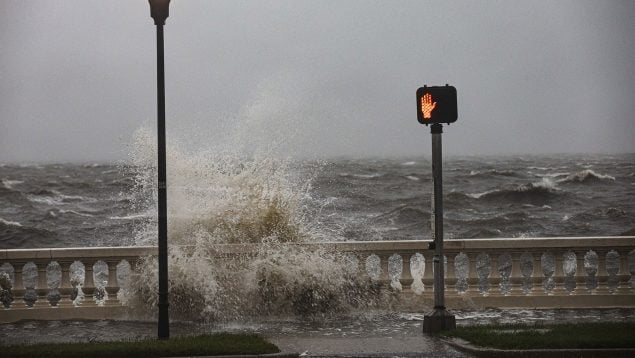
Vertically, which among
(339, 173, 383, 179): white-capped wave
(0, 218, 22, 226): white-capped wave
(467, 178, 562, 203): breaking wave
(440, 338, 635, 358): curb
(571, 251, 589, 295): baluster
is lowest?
(0, 218, 22, 226): white-capped wave

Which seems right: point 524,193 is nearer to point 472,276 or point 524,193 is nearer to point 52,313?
point 472,276

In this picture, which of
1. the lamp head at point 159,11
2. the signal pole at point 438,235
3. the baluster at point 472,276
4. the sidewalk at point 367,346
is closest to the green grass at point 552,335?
the signal pole at point 438,235

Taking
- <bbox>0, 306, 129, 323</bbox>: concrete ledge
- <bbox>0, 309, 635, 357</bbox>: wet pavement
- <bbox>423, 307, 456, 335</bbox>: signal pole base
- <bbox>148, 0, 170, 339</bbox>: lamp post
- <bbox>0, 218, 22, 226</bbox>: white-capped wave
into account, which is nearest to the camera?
<bbox>0, 309, 635, 357</bbox>: wet pavement

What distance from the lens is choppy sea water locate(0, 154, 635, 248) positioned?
54438 mm


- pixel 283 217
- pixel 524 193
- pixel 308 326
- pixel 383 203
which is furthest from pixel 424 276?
pixel 524 193

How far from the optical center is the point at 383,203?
67625 millimetres

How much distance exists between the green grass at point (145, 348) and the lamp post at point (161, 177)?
0.63 meters

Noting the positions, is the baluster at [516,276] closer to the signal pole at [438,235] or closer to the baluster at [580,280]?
the baluster at [580,280]

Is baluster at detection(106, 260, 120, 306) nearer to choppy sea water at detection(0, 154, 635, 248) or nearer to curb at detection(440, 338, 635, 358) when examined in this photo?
curb at detection(440, 338, 635, 358)

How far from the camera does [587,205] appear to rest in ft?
224

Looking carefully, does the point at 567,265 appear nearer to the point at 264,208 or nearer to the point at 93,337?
the point at 264,208

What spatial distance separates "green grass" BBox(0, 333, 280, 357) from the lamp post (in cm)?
63

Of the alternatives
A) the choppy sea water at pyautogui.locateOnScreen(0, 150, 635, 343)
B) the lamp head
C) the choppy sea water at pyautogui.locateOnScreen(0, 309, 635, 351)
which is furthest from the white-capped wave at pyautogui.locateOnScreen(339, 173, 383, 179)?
the lamp head

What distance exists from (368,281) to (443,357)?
4.08 meters
